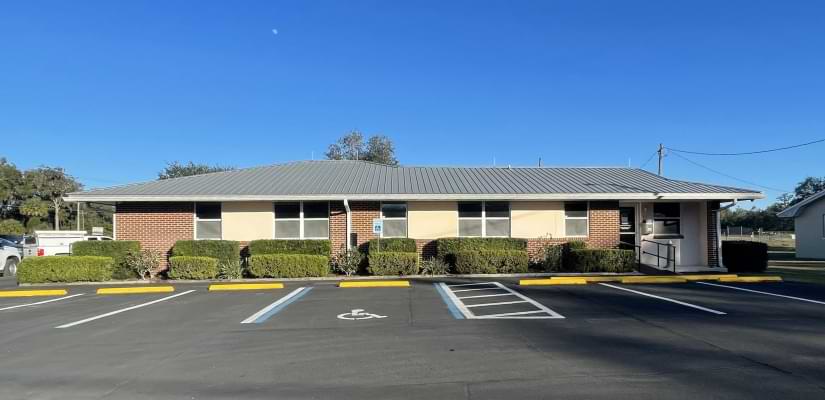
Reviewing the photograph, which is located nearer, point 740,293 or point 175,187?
point 740,293

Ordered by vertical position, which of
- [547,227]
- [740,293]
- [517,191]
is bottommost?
[740,293]

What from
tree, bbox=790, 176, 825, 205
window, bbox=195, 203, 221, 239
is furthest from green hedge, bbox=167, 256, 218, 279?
tree, bbox=790, 176, 825, 205

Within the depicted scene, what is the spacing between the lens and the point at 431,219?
60.1 ft

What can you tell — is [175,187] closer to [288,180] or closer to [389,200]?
[288,180]

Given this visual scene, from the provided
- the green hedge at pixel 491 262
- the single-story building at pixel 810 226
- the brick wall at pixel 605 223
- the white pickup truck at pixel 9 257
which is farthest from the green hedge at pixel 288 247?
the single-story building at pixel 810 226

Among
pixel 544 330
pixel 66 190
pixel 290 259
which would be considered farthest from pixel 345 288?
pixel 66 190

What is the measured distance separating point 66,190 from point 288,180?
49588 mm

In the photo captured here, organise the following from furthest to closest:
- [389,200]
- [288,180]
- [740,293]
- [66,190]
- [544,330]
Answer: [66,190]
[288,180]
[389,200]
[740,293]
[544,330]

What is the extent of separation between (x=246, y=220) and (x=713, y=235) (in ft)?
50.6

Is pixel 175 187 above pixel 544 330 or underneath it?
above

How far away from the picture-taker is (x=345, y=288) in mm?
13875

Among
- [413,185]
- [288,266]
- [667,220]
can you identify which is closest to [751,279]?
[667,220]

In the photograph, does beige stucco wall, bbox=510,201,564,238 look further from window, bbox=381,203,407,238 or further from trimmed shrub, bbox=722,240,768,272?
trimmed shrub, bbox=722,240,768,272

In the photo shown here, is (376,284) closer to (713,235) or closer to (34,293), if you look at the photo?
(34,293)
